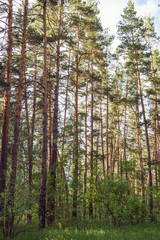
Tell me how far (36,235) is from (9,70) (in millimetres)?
7317

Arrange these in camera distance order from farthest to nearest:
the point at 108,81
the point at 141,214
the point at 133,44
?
the point at 108,81
the point at 133,44
the point at 141,214

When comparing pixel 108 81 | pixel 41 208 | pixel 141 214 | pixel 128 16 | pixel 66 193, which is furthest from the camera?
pixel 108 81

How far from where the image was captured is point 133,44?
16469 millimetres

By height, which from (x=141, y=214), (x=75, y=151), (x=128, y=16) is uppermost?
(x=128, y=16)

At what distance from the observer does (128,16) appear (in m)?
17.8

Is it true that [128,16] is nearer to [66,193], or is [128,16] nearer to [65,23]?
[65,23]

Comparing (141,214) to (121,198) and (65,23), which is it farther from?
(65,23)

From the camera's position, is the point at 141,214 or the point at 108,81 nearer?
the point at 141,214

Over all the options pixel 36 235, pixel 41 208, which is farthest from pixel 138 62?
pixel 36 235

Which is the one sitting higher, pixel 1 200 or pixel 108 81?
pixel 108 81

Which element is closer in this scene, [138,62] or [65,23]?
[65,23]

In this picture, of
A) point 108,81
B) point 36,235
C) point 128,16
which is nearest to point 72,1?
point 128,16

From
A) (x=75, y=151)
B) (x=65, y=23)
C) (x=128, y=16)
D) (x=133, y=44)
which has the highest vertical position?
(x=128, y=16)

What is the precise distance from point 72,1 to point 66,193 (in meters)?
10.7
